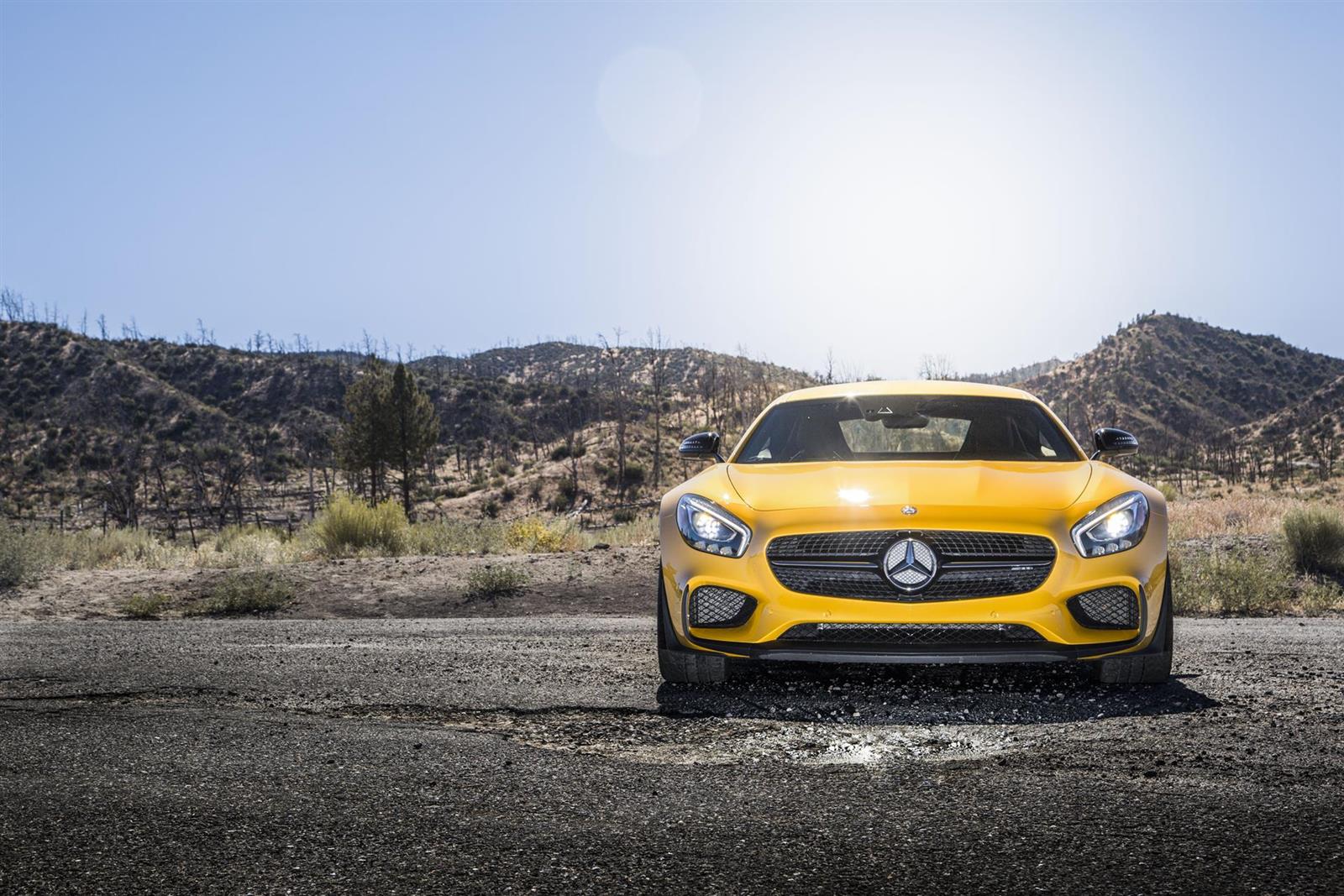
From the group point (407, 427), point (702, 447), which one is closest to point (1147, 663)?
point (702, 447)

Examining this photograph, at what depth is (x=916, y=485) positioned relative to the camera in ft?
17.5

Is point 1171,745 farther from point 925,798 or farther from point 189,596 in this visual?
point 189,596

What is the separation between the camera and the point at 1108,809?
3.61 meters

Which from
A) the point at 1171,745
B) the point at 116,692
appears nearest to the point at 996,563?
the point at 1171,745

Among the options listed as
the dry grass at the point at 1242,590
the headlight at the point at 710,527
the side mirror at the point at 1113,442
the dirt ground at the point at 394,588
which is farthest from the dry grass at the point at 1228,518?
the headlight at the point at 710,527

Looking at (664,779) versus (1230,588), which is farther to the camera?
(1230,588)

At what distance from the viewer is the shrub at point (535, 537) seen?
18.8m

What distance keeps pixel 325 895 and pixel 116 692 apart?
3881 mm

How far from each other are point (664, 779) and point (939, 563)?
1.76 m

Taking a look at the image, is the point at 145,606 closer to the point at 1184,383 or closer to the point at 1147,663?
the point at 1147,663

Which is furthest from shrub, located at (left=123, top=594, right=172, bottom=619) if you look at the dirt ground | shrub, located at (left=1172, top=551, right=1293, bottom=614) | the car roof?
shrub, located at (left=1172, top=551, right=1293, bottom=614)

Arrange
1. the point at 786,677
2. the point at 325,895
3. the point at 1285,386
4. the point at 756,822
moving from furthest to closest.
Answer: the point at 1285,386
the point at 786,677
the point at 756,822
the point at 325,895

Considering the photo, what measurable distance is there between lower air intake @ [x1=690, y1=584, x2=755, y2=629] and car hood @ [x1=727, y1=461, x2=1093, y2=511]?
1.56 ft

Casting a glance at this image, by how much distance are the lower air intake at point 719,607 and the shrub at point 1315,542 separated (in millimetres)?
12139
